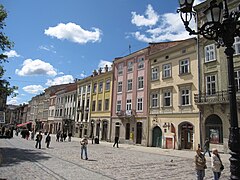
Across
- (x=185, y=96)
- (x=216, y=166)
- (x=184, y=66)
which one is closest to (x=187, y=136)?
(x=185, y=96)

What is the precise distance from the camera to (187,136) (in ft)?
83.6

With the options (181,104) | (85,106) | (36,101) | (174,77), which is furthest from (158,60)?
(36,101)

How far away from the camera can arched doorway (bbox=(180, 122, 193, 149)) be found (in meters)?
25.0

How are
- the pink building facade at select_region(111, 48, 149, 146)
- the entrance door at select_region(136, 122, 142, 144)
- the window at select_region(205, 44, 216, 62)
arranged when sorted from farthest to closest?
1. the pink building facade at select_region(111, 48, 149, 146)
2. the entrance door at select_region(136, 122, 142, 144)
3. the window at select_region(205, 44, 216, 62)

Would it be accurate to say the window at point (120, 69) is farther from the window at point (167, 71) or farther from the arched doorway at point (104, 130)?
the window at point (167, 71)

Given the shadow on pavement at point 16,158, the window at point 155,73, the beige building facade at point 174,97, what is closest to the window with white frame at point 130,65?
the beige building facade at point 174,97

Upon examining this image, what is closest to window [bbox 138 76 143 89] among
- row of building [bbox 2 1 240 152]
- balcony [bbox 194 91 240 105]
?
row of building [bbox 2 1 240 152]

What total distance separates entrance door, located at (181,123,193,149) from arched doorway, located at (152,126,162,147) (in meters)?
3.54

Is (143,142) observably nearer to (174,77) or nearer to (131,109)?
(131,109)

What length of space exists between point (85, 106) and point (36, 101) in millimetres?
41069

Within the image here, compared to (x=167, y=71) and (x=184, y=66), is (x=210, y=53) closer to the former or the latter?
(x=184, y=66)

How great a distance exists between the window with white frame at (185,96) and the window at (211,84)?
2575 millimetres

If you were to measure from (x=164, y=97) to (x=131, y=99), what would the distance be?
7.08 metres

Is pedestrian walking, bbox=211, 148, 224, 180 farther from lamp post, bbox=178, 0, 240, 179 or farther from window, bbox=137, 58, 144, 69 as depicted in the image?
window, bbox=137, 58, 144, 69
